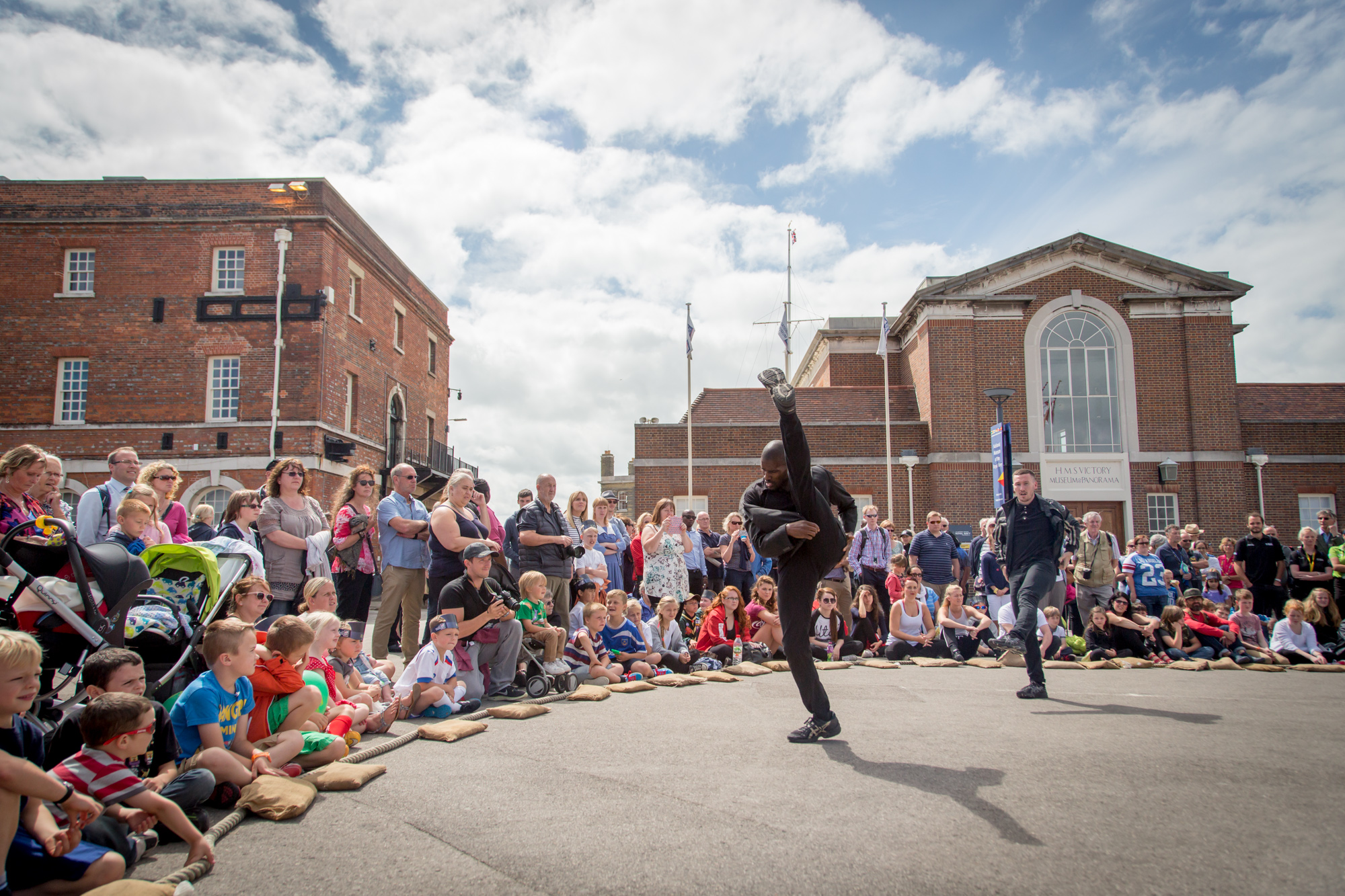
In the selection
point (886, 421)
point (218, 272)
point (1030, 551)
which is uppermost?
point (218, 272)

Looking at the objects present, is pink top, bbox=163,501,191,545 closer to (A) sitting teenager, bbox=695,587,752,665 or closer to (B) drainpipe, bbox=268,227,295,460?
(A) sitting teenager, bbox=695,587,752,665

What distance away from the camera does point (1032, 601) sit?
7.36 meters

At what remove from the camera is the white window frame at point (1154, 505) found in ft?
91.0

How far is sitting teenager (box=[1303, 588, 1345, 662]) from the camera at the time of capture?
11.1 meters

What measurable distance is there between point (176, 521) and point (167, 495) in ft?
0.77

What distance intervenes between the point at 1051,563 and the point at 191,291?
27282 mm

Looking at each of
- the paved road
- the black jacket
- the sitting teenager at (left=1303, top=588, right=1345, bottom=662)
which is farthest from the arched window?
the paved road

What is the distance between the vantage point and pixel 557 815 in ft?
12.0

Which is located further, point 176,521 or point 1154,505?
point 1154,505

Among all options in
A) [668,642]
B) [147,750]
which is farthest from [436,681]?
[668,642]

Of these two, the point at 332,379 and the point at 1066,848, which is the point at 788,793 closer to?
the point at 1066,848

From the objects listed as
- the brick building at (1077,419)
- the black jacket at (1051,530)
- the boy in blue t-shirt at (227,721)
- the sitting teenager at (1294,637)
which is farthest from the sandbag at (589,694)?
the brick building at (1077,419)

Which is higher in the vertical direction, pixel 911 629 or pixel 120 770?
pixel 120 770

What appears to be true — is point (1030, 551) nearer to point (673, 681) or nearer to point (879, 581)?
point (673, 681)
